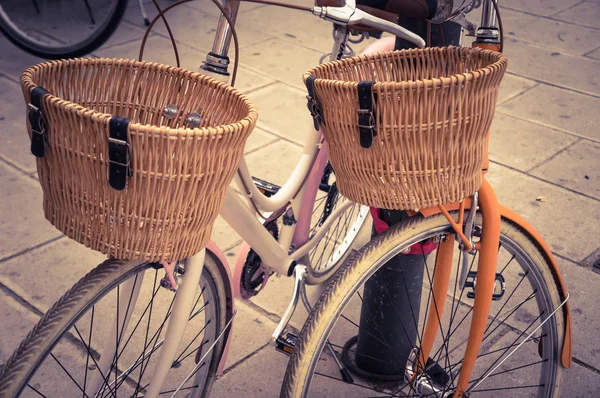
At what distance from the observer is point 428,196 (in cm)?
176

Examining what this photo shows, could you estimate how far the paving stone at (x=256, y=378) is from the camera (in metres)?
2.72

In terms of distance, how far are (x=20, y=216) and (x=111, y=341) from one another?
171 centimetres

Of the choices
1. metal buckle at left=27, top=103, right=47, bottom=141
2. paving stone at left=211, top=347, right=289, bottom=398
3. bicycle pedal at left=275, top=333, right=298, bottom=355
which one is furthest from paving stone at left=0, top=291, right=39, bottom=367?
metal buckle at left=27, top=103, right=47, bottom=141

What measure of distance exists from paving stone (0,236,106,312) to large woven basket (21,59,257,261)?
5.20ft

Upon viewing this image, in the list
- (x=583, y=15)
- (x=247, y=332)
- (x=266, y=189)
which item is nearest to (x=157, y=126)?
(x=266, y=189)

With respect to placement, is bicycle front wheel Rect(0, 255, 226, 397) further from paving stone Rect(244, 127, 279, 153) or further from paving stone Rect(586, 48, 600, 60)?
paving stone Rect(586, 48, 600, 60)

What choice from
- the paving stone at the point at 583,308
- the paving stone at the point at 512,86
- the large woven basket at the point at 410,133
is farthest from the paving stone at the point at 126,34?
the large woven basket at the point at 410,133

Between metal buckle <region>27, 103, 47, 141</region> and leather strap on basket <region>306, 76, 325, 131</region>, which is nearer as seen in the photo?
metal buckle <region>27, 103, 47, 141</region>

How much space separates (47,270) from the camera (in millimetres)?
3289

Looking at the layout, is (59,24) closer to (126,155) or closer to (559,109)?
(559,109)

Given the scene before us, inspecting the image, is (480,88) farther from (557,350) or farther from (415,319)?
(415,319)

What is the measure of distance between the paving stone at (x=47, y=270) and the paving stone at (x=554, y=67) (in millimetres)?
3381

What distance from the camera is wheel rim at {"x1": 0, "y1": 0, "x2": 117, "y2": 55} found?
17.1 ft

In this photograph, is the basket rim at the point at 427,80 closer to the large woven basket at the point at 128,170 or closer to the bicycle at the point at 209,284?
the large woven basket at the point at 128,170
